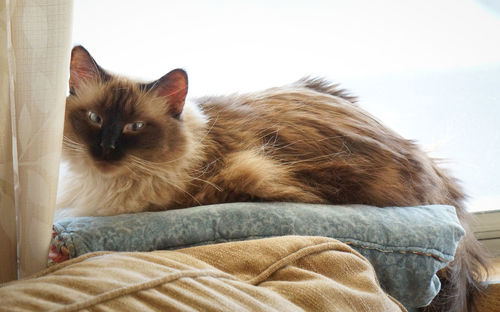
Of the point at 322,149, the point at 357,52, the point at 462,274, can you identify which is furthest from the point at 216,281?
the point at 357,52

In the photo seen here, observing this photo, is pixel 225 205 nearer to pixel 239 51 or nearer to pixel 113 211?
pixel 113 211

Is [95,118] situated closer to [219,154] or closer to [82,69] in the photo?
[82,69]

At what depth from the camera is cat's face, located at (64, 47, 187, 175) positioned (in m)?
1.04

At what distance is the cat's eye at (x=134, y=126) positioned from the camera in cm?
106

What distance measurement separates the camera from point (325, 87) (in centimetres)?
137

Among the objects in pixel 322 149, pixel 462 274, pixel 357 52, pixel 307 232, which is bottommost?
pixel 462 274

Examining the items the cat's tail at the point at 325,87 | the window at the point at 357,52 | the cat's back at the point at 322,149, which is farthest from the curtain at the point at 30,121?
the cat's tail at the point at 325,87

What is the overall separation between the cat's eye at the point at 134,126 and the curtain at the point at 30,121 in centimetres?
22

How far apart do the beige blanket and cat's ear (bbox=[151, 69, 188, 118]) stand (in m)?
0.37

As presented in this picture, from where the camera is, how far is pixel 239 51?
1.51 m

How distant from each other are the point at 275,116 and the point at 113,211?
424 mm

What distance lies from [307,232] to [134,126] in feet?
1.39

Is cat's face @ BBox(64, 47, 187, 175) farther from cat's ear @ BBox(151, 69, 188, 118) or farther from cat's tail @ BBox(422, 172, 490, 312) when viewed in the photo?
cat's tail @ BBox(422, 172, 490, 312)

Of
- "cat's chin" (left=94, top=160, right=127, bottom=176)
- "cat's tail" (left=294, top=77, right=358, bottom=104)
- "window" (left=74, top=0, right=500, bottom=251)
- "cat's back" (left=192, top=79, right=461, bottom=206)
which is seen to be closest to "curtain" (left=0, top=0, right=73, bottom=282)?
"cat's chin" (left=94, top=160, right=127, bottom=176)
